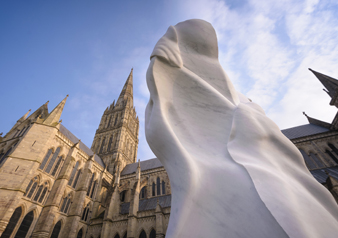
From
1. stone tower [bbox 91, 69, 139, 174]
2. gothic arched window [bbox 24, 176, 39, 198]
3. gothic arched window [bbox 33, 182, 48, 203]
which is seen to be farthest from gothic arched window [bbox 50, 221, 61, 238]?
stone tower [bbox 91, 69, 139, 174]

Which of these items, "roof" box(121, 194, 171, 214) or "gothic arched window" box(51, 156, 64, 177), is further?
"roof" box(121, 194, 171, 214)

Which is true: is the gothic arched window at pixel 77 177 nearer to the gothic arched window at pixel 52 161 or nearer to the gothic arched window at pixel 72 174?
the gothic arched window at pixel 72 174

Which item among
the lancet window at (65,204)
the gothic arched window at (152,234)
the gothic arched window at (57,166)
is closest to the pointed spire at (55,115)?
the gothic arched window at (57,166)

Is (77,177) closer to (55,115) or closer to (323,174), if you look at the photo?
(55,115)

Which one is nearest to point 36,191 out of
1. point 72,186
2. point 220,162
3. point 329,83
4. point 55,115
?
point 72,186

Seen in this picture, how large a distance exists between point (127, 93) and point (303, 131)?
35706 mm

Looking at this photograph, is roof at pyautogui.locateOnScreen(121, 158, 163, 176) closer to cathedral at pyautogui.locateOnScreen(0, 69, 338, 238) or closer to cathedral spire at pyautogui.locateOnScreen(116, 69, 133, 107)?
cathedral at pyautogui.locateOnScreen(0, 69, 338, 238)

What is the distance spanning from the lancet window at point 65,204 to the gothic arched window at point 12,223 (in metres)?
3.50

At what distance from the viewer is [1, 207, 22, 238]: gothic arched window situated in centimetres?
1123

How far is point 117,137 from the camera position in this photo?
97.2 feet

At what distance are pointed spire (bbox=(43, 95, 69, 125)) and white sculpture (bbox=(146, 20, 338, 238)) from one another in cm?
1703

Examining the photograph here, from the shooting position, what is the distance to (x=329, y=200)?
194 centimetres

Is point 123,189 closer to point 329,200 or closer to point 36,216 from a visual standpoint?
point 36,216

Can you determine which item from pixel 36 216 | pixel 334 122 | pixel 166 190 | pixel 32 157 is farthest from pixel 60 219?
pixel 334 122
